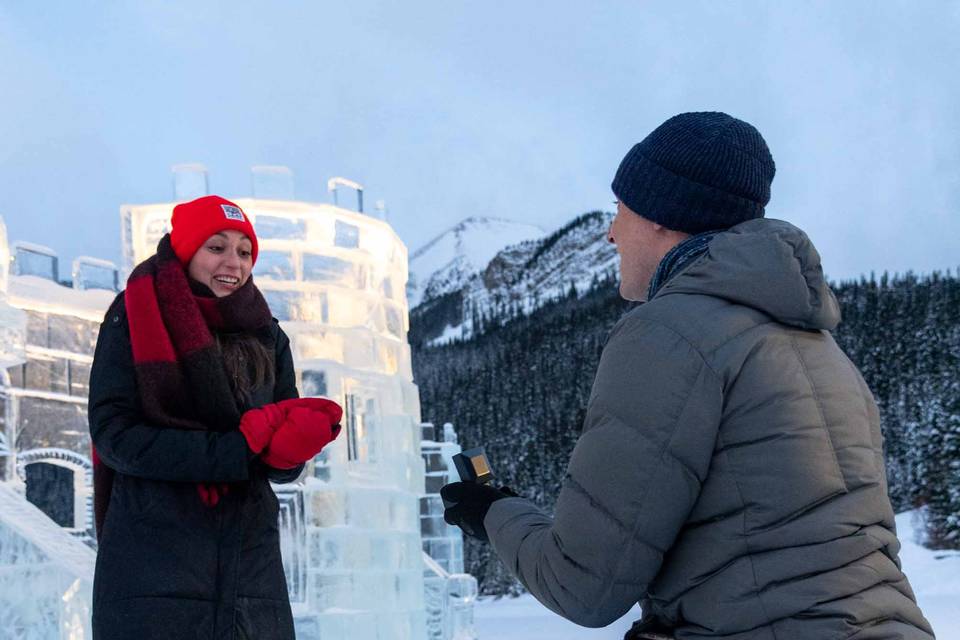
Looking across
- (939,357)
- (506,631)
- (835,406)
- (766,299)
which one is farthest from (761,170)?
(939,357)

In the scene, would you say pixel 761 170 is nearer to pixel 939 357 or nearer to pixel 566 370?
pixel 939 357

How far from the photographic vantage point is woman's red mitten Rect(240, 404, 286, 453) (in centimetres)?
222

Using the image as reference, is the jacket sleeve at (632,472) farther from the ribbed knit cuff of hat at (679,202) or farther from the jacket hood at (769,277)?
the ribbed knit cuff of hat at (679,202)

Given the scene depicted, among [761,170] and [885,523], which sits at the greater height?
[761,170]

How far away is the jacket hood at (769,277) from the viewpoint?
57.4 inches

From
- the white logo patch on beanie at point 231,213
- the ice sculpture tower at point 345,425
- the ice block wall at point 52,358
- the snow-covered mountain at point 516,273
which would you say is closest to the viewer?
the white logo patch on beanie at point 231,213

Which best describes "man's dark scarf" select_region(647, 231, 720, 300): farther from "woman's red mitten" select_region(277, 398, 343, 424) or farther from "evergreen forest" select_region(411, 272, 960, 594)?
"evergreen forest" select_region(411, 272, 960, 594)

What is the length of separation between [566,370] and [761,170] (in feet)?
167

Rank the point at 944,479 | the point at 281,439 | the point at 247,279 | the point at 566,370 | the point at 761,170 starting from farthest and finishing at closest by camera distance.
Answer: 1. the point at 566,370
2. the point at 944,479
3. the point at 247,279
4. the point at 281,439
5. the point at 761,170

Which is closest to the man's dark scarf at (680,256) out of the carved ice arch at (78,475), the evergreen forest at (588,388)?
the carved ice arch at (78,475)

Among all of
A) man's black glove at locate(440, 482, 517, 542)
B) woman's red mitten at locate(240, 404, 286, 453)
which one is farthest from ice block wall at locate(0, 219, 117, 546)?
man's black glove at locate(440, 482, 517, 542)

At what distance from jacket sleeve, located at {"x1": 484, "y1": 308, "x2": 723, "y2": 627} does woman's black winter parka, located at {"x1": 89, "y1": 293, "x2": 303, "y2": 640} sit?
101 cm

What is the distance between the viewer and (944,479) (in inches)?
1259

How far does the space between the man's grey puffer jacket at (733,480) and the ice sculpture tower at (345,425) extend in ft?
15.7
